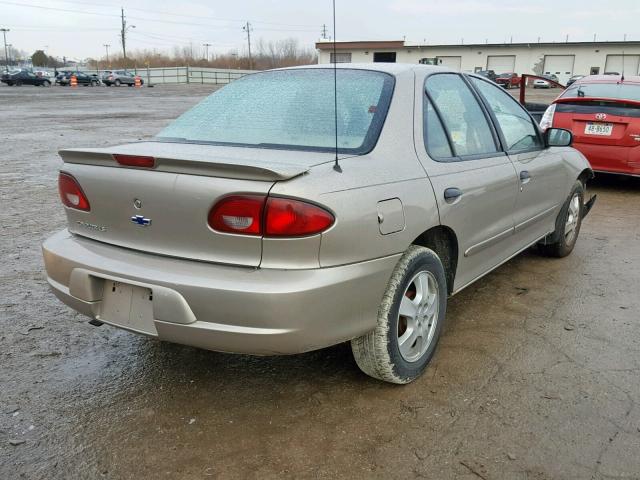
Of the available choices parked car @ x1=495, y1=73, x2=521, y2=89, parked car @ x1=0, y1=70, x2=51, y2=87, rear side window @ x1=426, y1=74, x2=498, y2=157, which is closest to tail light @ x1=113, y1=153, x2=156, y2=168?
rear side window @ x1=426, y1=74, x2=498, y2=157

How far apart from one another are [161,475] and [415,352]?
134 centimetres

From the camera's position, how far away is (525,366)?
3.08 meters

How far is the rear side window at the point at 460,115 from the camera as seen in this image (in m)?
3.23

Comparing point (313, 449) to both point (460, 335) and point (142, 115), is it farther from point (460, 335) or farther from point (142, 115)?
point (142, 115)

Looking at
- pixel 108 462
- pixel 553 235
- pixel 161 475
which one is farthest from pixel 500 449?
pixel 553 235

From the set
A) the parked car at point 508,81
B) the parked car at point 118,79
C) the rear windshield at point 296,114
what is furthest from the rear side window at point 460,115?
the parked car at point 118,79

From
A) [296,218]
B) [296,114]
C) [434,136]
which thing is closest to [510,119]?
[434,136]

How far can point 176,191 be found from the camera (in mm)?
2357

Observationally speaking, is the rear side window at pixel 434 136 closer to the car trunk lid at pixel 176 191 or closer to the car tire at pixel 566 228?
the car trunk lid at pixel 176 191

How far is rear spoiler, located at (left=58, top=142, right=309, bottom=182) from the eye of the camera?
7.34ft

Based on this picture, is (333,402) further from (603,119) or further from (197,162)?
(603,119)

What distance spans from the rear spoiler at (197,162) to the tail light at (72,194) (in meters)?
0.10

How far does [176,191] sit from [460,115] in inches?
73.1

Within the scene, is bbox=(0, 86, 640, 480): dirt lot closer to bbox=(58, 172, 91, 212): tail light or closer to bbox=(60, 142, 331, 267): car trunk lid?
bbox=(60, 142, 331, 267): car trunk lid
